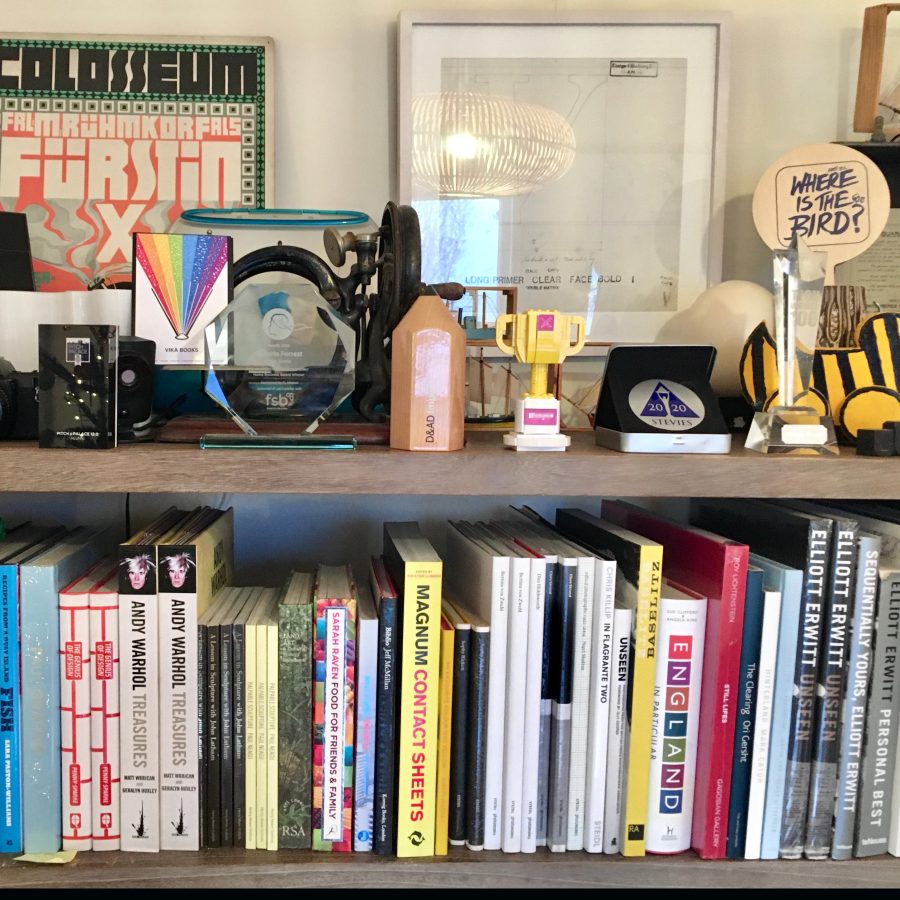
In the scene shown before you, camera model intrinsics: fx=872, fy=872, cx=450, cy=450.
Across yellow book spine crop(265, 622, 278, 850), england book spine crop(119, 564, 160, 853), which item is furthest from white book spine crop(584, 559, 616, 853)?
england book spine crop(119, 564, 160, 853)

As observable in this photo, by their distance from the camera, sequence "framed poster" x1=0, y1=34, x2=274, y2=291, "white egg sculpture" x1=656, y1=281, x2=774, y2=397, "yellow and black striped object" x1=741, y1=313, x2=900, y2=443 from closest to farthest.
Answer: "yellow and black striped object" x1=741, y1=313, x2=900, y2=443 < "white egg sculpture" x1=656, y1=281, x2=774, y2=397 < "framed poster" x1=0, y1=34, x2=274, y2=291

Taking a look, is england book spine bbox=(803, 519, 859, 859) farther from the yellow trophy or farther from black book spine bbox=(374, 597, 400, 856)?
black book spine bbox=(374, 597, 400, 856)

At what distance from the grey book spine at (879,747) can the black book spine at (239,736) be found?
64 centimetres

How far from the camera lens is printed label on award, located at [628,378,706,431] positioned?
0.92 m

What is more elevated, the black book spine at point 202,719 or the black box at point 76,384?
the black box at point 76,384

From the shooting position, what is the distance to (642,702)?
889 millimetres

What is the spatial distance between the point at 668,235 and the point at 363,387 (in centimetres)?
52

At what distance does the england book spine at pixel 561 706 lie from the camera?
0.89m

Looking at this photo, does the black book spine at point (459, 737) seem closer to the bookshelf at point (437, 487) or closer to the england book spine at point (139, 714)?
the bookshelf at point (437, 487)

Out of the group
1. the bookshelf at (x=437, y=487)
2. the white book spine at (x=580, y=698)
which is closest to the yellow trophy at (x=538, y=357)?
the bookshelf at (x=437, y=487)

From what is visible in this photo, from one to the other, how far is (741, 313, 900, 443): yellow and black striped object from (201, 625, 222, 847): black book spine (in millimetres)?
655

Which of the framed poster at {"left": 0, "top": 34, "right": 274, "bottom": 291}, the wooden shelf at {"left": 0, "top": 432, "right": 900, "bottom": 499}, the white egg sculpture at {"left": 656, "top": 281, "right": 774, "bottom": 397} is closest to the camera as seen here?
the wooden shelf at {"left": 0, "top": 432, "right": 900, "bottom": 499}

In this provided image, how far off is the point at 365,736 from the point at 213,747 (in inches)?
6.1

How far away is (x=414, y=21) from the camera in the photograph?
117 centimetres
